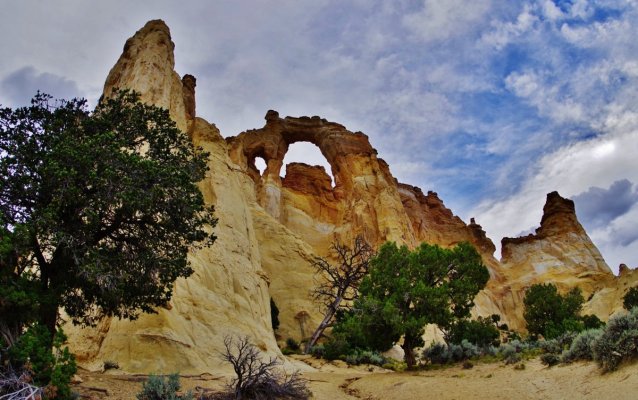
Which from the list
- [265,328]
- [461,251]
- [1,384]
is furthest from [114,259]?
[461,251]

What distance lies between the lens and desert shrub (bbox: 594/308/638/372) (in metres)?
10.6

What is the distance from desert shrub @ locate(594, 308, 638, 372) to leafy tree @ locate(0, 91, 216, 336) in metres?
11.2

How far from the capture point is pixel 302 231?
57.9m

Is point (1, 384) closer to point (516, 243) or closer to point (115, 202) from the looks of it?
point (115, 202)

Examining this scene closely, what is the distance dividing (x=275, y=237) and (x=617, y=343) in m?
32.8

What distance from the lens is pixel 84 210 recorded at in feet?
36.2

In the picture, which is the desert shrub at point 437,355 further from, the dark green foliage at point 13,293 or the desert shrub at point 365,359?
the dark green foliage at point 13,293

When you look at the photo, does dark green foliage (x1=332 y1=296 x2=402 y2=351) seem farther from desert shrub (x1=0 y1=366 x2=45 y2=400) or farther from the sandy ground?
desert shrub (x1=0 y1=366 x2=45 y2=400)

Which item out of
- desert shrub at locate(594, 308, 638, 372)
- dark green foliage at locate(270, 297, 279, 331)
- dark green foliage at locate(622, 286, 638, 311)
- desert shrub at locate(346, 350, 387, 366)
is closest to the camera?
desert shrub at locate(594, 308, 638, 372)

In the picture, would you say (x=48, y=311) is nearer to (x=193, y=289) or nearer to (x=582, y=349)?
(x=193, y=289)

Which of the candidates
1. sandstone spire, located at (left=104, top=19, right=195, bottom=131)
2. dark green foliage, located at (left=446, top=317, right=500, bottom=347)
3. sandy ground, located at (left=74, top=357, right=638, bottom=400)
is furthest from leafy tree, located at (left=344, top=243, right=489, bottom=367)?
sandstone spire, located at (left=104, top=19, right=195, bottom=131)

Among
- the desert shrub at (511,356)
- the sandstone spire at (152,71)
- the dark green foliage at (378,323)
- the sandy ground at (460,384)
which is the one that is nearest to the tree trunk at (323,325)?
the dark green foliage at (378,323)

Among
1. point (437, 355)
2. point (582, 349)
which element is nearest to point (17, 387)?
point (582, 349)

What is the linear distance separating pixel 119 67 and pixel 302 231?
31.5 meters
